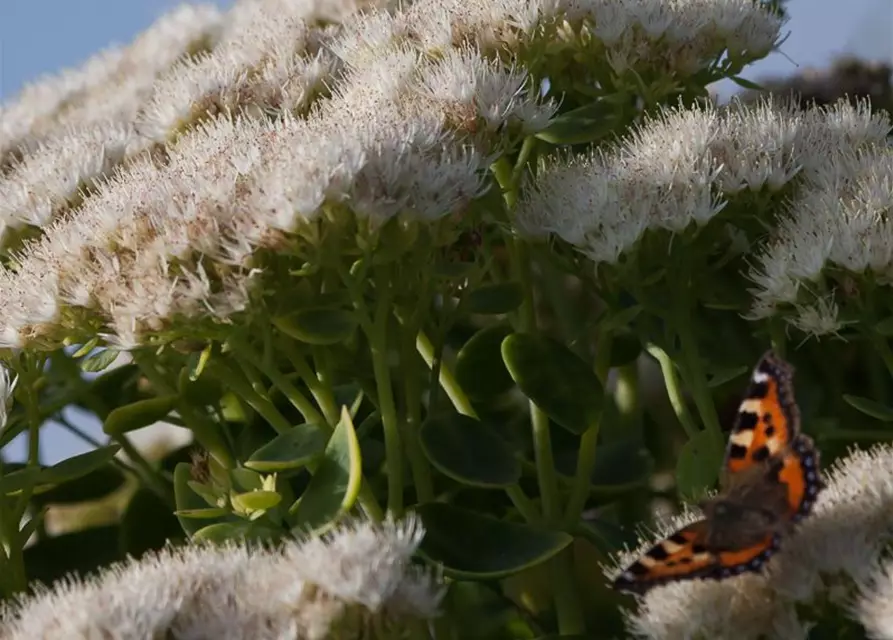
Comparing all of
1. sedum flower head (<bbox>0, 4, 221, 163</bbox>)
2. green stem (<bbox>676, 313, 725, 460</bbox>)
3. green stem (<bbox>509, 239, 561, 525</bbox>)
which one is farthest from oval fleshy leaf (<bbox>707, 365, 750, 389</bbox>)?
sedum flower head (<bbox>0, 4, 221, 163</bbox>)

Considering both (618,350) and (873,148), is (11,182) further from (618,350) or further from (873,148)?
(873,148)

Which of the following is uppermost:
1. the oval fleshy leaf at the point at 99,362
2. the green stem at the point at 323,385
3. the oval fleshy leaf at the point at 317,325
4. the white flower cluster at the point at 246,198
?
the white flower cluster at the point at 246,198

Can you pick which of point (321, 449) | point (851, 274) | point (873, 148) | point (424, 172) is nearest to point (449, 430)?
point (321, 449)

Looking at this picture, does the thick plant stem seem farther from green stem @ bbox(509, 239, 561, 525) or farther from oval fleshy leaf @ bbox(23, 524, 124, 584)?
green stem @ bbox(509, 239, 561, 525)

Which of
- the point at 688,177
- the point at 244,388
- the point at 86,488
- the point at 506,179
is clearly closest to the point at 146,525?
the point at 86,488

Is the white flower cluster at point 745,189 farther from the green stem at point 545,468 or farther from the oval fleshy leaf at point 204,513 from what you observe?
the oval fleshy leaf at point 204,513

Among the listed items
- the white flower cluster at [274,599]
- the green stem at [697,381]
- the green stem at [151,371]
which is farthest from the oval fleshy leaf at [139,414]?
the green stem at [697,381]
